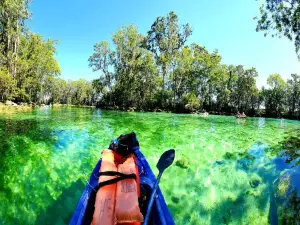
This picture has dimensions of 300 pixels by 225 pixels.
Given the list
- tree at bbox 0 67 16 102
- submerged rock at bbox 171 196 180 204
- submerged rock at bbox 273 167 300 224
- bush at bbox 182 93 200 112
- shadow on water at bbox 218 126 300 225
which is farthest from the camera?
bush at bbox 182 93 200 112

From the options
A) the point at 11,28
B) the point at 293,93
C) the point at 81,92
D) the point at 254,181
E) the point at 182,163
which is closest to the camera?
the point at 254,181

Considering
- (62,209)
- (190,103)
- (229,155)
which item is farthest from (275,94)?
(62,209)

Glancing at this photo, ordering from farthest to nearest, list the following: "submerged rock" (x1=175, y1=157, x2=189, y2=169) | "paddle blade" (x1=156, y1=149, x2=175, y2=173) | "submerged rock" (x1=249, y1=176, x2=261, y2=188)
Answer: "submerged rock" (x1=175, y1=157, x2=189, y2=169) → "submerged rock" (x1=249, y1=176, x2=261, y2=188) → "paddle blade" (x1=156, y1=149, x2=175, y2=173)

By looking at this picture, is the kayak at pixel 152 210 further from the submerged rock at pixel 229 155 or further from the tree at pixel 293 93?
the tree at pixel 293 93

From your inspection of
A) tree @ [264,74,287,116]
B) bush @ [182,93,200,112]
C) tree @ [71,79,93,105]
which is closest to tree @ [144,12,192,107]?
bush @ [182,93,200,112]

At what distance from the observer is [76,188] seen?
17.4 ft

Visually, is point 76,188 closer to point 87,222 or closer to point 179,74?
point 87,222

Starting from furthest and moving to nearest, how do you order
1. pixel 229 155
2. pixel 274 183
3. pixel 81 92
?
pixel 81 92, pixel 229 155, pixel 274 183

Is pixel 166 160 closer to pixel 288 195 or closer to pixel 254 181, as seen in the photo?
pixel 288 195

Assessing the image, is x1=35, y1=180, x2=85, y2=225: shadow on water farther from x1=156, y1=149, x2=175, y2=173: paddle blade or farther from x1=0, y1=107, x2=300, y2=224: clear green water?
x1=156, y1=149, x2=175, y2=173: paddle blade

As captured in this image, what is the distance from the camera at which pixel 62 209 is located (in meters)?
4.52

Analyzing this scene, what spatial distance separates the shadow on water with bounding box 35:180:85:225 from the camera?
4.20 meters

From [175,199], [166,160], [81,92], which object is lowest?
[175,199]

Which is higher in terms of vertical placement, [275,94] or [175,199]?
[275,94]
